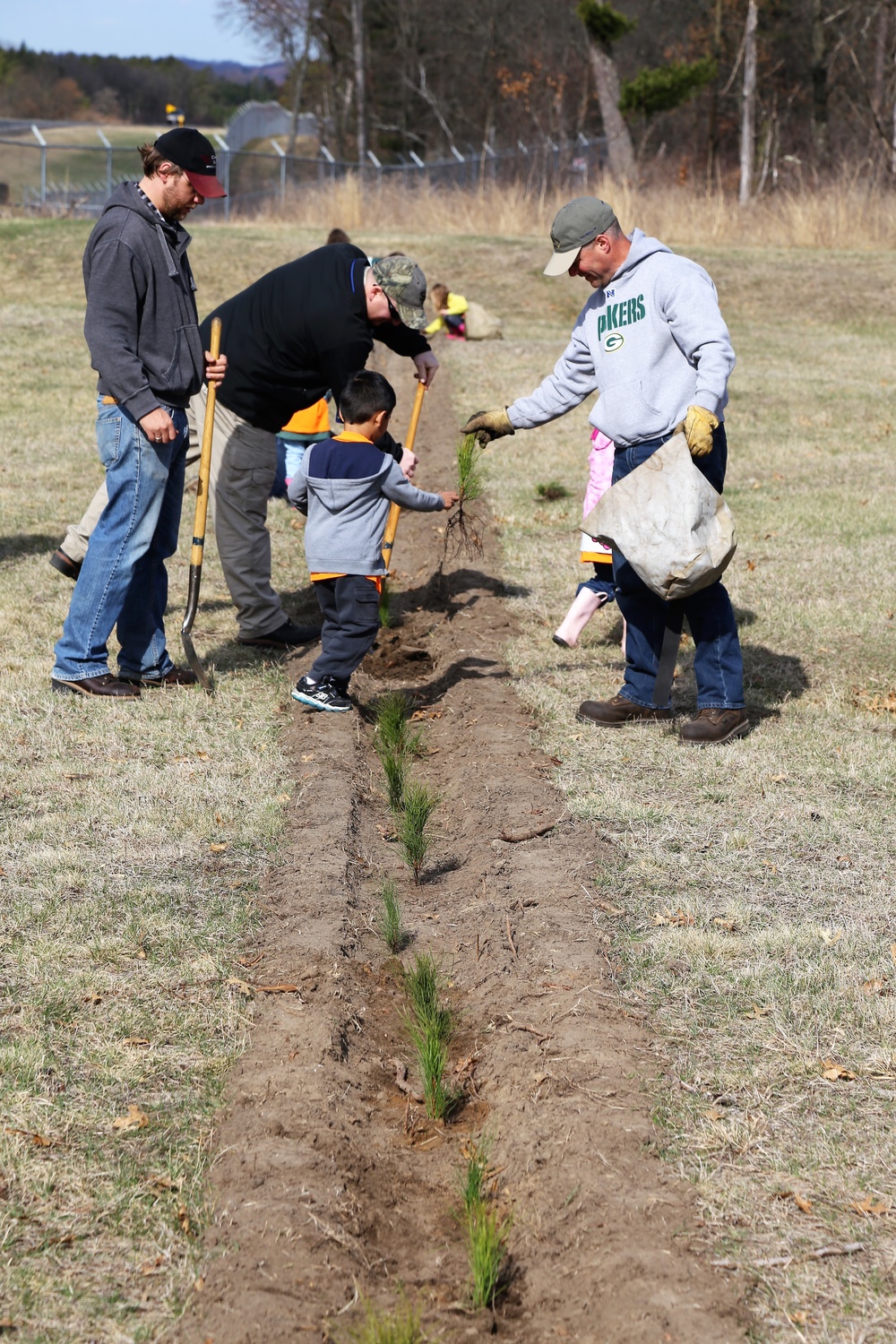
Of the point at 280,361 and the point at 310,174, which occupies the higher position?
the point at 310,174

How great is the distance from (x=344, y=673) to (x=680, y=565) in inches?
62.7

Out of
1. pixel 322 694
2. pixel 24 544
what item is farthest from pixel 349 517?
pixel 24 544

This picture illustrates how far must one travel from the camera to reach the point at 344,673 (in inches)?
226

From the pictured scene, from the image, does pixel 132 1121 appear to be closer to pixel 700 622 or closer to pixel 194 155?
pixel 700 622

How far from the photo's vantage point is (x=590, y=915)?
13.6 ft

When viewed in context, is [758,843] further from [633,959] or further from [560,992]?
[560,992]

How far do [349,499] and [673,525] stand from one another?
138 centimetres

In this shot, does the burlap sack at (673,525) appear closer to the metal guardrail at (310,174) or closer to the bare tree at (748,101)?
the metal guardrail at (310,174)

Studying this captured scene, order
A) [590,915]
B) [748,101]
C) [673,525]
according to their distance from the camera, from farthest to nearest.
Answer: [748,101] < [673,525] < [590,915]

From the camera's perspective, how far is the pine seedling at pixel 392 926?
387cm

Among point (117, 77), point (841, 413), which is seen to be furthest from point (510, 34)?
point (117, 77)

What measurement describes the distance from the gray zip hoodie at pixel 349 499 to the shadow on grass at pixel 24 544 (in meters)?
3.40

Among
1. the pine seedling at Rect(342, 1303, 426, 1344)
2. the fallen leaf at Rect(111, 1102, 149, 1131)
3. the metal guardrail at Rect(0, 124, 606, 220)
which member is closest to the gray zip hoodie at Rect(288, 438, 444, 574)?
the fallen leaf at Rect(111, 1102, 149, 1131)

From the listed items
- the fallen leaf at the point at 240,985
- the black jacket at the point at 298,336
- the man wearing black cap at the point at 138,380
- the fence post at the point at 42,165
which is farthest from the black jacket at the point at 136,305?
the fence post at the point at 42,165
